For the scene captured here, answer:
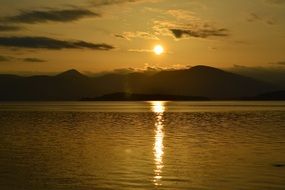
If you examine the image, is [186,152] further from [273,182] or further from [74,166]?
[273,182]

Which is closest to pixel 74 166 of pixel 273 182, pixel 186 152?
pixel 186 152

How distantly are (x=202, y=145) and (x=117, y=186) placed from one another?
23.9 metres

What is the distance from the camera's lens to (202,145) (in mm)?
51500

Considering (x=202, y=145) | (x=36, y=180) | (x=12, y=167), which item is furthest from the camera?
(x=202, y=145)

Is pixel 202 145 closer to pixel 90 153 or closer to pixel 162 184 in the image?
pixel 90 153

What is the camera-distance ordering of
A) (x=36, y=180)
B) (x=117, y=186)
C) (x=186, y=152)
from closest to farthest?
1. (x=117, y=186)
2. (x=36, y=180)
3. (x=186, y=152)

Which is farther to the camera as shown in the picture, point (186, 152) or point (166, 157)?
point (186, 152)

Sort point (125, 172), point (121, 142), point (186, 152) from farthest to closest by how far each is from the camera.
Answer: point (121, 142)
point (186, 152)
point (125, 172)

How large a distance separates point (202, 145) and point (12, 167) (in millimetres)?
22029

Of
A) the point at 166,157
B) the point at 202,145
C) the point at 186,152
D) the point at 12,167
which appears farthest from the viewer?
the point at 202,145

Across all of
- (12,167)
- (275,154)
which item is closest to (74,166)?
(12,167)

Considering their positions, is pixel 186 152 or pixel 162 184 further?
pixel 186 152

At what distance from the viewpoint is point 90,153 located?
45625mm

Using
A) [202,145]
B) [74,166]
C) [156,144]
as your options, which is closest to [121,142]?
[156,144]
